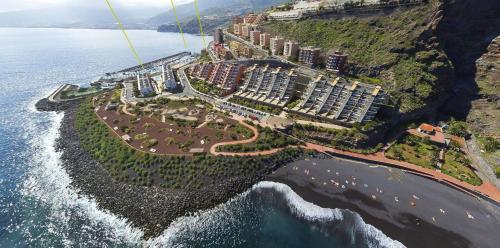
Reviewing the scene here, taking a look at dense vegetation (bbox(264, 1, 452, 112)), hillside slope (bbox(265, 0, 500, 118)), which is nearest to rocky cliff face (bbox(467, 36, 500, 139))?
hillside slope (bbox(265, 0, 500, 118))

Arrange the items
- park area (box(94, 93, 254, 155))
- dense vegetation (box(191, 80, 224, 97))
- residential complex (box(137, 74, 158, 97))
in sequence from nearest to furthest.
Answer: park area (box(94, 93, 254, 155)) < dense vegetation (box(191, 80, 224, 97)) < residential complex (box(137, 74, 158, 97))

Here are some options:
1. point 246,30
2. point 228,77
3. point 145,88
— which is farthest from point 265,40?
point 145,88

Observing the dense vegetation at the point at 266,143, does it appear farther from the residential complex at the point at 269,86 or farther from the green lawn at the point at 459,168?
the green lawn at the point at 459,168

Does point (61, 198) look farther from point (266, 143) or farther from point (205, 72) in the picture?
point (205, 72)

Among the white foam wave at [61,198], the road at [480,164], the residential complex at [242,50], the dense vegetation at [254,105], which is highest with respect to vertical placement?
the residential complex at [242,50]

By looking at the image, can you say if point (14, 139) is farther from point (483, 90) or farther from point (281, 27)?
point (483, 90)

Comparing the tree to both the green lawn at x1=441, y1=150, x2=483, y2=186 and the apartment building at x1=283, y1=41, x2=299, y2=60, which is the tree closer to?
the green lawn at x1=441, y1=150, x2=483, y2=186

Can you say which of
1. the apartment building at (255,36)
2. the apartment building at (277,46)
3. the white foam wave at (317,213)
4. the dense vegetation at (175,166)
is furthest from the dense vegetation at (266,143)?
the apartment building at (255,36)
